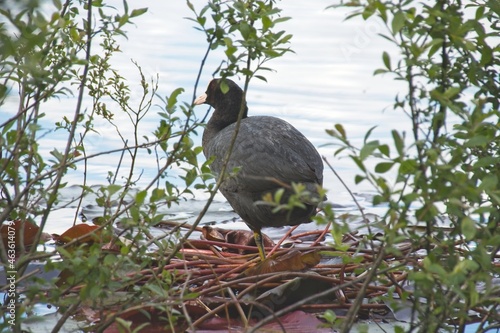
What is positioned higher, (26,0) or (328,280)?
(26,0)

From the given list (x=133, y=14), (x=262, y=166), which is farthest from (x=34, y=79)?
(x=262, y=166)

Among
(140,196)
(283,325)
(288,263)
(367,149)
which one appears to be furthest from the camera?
(288,263)

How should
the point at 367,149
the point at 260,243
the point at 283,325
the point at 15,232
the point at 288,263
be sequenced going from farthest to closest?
the point at 260,243, the point at 15,232, the point at 288,263, the point at 283,325, the point at 367,149

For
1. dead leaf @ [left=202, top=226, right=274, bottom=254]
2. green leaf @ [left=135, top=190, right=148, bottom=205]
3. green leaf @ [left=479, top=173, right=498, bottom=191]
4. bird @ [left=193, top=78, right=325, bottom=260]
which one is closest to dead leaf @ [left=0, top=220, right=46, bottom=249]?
dead leaf @ [left=202, top=226, right=274, bottom=254]

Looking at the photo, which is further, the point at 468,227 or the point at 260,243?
the point at 260,243

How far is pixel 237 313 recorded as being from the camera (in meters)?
3.39

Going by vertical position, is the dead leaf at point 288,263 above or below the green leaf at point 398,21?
below

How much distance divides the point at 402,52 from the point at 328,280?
1.60 meters

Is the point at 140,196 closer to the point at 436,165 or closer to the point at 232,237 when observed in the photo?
the point at 436,165

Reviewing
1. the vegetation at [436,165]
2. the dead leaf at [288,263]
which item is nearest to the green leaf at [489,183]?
the vegetation at [436,165]

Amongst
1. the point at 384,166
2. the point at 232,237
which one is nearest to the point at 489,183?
the point at 384,166

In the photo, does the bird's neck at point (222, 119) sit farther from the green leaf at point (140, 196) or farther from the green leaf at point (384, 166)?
the green leaf at point (384, 166)

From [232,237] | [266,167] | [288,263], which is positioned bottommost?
[232,237]

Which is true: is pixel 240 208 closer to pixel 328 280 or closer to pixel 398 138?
pixel 328 280
